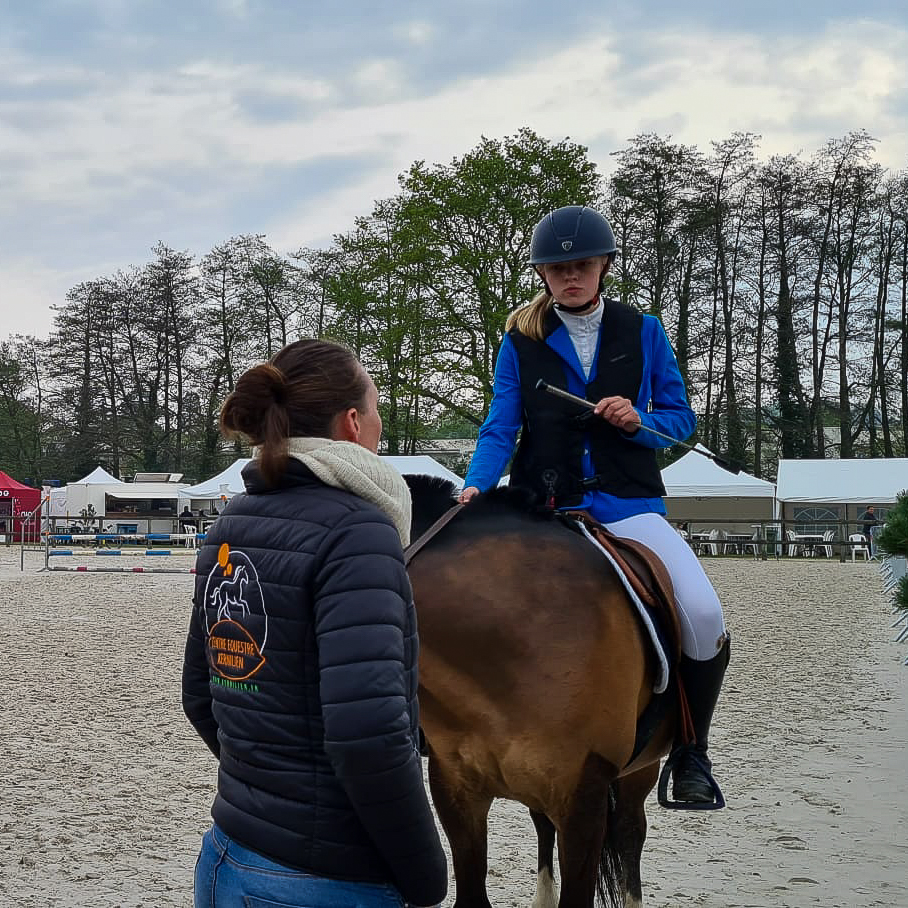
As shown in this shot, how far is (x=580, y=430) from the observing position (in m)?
3.35

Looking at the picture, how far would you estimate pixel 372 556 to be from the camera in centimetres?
169

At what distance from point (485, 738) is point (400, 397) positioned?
2995 centimetres

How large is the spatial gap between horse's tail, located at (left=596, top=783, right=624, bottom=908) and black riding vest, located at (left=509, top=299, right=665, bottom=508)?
3.61 ft

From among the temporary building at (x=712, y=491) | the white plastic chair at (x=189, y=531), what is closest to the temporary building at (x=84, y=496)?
the white plastic chair at (x=189, y=531)

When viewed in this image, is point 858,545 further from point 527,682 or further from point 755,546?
point 527,682

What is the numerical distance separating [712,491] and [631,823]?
25.6 m

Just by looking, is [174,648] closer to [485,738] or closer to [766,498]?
[485,738]

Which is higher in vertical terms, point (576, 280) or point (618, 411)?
point (576, 280)

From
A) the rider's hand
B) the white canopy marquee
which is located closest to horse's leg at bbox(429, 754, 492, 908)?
the rider's hand

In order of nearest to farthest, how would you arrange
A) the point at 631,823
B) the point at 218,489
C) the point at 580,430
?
the point at 580,430 < the point at 631,823 < the point at 218,489

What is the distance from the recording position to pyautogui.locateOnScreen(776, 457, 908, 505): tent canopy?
27750mm

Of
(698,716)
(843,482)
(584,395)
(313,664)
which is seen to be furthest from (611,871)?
(843,482)

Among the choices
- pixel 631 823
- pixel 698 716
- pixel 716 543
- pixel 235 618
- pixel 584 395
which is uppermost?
pixel 584 395

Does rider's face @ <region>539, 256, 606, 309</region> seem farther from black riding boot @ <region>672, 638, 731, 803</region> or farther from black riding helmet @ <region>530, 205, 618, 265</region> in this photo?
black riding boot @ <region>672, 638, 731, 803</region>
